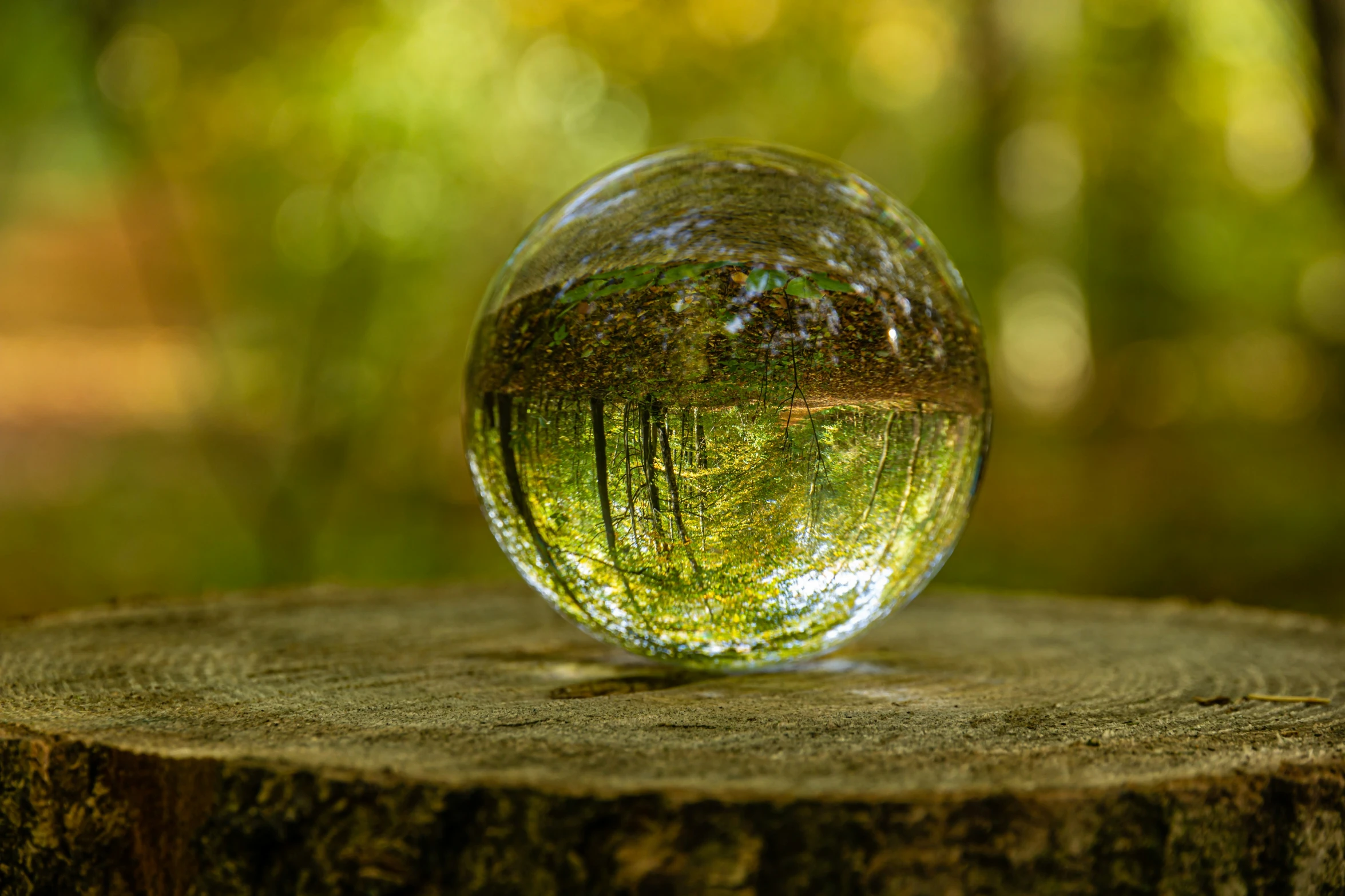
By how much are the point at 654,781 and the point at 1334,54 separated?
429 centimetres

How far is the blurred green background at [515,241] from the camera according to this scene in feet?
22.0

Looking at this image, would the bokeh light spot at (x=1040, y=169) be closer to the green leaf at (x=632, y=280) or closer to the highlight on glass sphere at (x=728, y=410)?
the highlight on glass sphere at (x=728, y=410)

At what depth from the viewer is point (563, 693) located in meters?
1.99

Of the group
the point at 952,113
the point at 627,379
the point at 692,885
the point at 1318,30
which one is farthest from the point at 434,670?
the point at 952,113

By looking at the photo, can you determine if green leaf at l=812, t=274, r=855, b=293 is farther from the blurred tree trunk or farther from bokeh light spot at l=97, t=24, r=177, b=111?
bokeh light spot at l=97, t=24, r=177, b=111

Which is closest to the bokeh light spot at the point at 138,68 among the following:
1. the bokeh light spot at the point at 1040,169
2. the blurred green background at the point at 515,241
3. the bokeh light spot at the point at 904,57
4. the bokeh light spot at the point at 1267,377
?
the blurred green background at the point at 515,241

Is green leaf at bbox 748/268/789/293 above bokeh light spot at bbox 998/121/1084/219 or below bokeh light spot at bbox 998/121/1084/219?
below

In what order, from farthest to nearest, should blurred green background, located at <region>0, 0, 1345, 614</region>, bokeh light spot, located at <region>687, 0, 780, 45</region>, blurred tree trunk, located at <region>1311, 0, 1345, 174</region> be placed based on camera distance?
bokeh light spot, located at <region>687, 0, 780, 45</region> → blurred green background, located at <region>0, 0, 1345, 614</region> → blurred tree trunk, located at <region>1311, 0, 1345, 174</region>

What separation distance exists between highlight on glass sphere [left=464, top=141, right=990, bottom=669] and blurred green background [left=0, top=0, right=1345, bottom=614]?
3.79 metres

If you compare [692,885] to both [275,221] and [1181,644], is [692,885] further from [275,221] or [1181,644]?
[275,221]

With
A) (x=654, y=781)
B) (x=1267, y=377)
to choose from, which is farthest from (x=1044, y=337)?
(x=654, y=781)

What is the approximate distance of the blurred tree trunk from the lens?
14.0 feet

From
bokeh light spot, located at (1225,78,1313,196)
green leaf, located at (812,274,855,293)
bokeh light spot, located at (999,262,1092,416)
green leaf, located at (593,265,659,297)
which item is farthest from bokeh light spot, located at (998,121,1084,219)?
green leaf, located at (593,265,659,297)

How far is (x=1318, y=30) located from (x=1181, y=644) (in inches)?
118
